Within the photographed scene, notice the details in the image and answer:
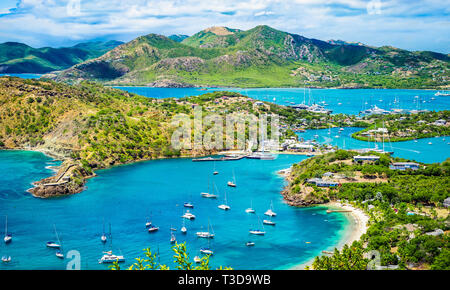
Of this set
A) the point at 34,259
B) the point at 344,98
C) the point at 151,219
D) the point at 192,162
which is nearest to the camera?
the point at 34,259

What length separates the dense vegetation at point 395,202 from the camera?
90.7 feet

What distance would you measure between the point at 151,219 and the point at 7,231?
41.1 ft

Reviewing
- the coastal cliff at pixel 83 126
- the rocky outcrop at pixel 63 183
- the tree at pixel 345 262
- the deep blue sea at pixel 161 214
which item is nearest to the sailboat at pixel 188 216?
the deep blue sea at pixel 161 214

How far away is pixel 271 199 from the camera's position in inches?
1817

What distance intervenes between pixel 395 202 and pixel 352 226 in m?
6.18

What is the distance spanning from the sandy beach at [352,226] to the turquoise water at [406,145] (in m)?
27.2

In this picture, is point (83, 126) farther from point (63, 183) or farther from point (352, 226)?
point (352, 226)

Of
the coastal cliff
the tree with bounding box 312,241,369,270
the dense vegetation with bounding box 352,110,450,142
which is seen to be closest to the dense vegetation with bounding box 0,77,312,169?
the coastal cliff

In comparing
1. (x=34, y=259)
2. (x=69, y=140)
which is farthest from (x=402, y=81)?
(x=34, y=259)

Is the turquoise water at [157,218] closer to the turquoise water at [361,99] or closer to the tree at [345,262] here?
the tree at [345,262]

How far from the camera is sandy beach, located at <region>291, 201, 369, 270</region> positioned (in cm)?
3325

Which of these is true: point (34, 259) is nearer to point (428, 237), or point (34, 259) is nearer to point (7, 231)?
point (7, 231)

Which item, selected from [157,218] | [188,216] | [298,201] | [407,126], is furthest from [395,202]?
[407,126]

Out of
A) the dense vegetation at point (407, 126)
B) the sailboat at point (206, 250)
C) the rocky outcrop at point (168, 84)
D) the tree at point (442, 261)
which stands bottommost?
the sailboat at point (206, 250)
